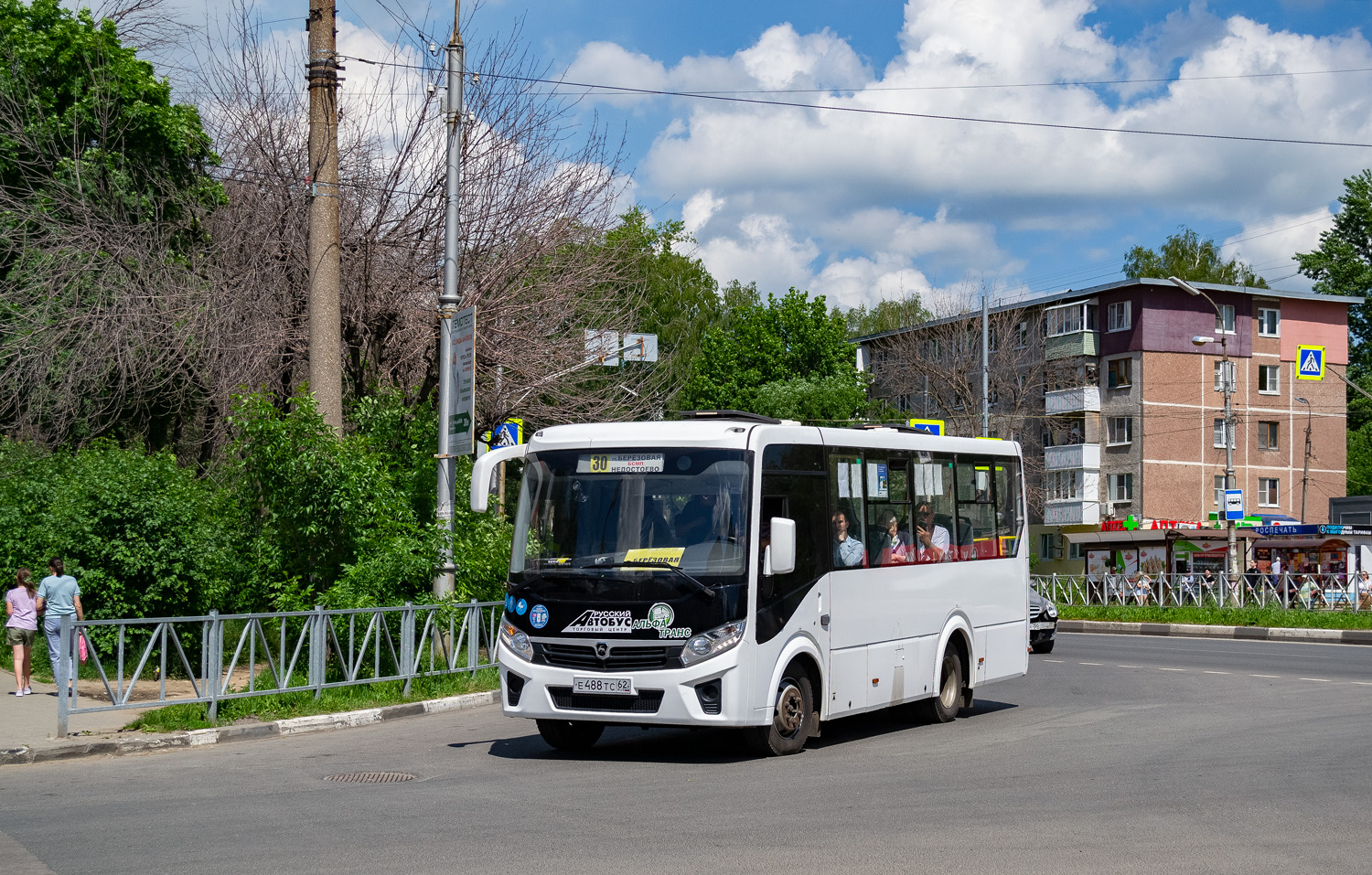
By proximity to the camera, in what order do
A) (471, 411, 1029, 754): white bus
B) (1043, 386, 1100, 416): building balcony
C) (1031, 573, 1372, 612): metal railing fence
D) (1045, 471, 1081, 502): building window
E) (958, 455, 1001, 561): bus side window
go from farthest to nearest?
(1045, 471, 1081, 502): building window < (1043, 386, 1100, 416): building balcony < (1031, 573, 1372, 612): metal railing fence < (958, 455, 1001, 561): bus side window < (471, 411, 1029, 754): white bus

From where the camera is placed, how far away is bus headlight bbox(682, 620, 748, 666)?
10586mm

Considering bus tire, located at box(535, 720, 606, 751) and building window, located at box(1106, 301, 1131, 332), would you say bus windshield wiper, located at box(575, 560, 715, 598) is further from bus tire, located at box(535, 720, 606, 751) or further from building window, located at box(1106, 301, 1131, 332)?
building window, located at box(1106, 301, 1131, 332)

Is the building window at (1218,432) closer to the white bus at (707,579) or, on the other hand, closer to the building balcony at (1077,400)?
the building balcony at (1077,400)

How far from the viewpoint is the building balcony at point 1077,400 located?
203 ft

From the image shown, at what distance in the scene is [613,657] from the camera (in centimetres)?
1080

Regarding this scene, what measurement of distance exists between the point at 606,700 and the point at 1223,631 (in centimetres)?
2472

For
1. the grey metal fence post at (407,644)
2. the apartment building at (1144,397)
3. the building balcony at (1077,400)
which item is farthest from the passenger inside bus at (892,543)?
the building balcony at (1077,400)

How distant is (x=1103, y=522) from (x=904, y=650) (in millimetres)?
49184

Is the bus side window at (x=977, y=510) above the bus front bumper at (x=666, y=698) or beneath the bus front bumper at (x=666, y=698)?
above

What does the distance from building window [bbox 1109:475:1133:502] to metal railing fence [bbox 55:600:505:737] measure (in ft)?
161

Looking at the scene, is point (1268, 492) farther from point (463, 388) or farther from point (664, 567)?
point (664, 567)

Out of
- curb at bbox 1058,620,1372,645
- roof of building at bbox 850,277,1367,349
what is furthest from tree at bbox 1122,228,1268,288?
curb at bbox 1058,620,1372,645

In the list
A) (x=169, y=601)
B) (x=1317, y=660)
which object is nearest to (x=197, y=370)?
(x=169, y=601)

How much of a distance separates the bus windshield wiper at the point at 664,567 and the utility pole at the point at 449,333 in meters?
5.71
